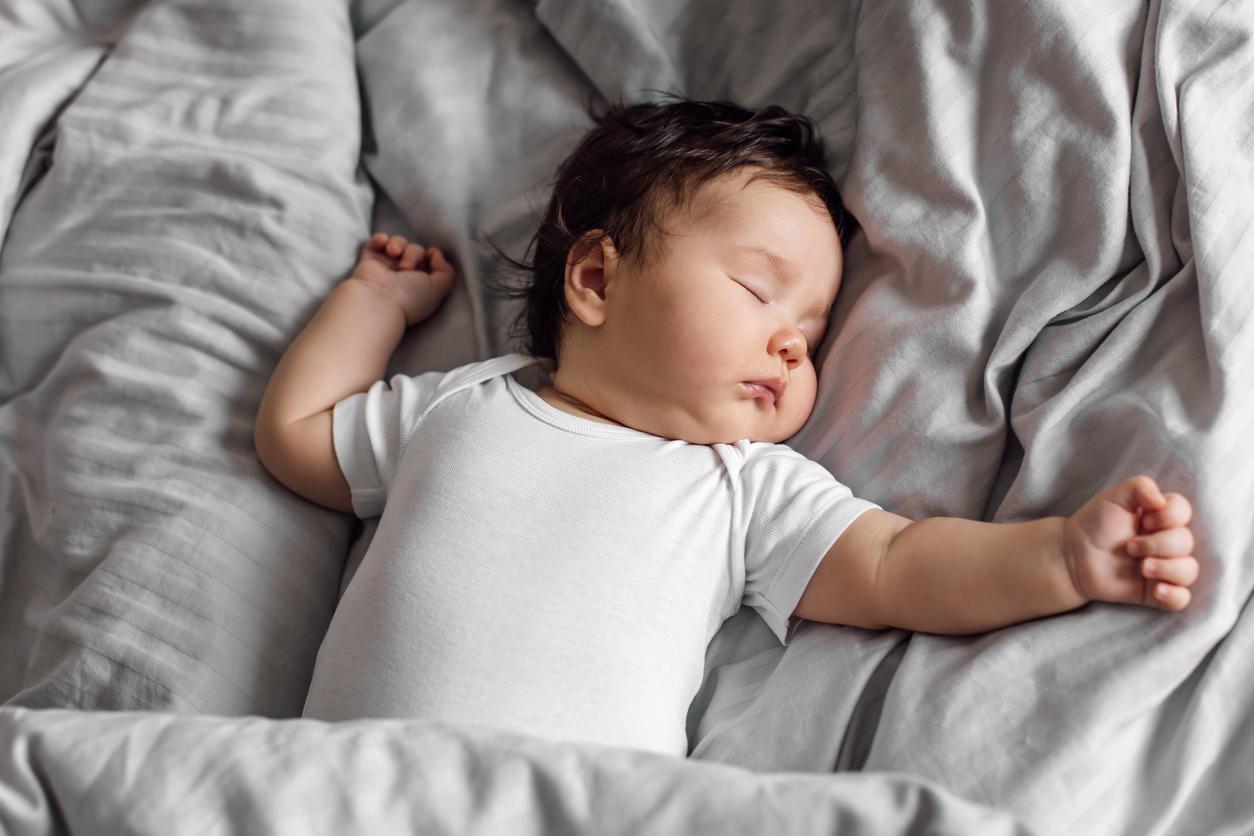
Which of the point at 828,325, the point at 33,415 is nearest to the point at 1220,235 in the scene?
the point at 828,325

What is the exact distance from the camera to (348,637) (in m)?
1.06

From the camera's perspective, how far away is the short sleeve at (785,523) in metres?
1.06

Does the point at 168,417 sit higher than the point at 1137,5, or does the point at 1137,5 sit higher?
the point at 1137,5

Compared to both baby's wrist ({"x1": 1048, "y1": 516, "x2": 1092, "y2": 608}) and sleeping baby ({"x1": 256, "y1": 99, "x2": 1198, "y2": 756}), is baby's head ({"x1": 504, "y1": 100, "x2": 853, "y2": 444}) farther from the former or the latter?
baby's wrist ({"x1": 1048, "y1": 516, "x2": 1092, "y2": 608})

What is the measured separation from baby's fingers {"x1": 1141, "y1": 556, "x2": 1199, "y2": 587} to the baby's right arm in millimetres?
770

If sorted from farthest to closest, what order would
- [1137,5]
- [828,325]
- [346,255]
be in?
[346,255]
[828,325]
[1137,5]

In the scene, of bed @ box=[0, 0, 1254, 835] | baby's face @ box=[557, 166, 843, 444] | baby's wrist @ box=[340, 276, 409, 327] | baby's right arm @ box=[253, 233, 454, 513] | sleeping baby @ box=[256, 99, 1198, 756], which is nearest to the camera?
bed @ box=[0, 0, 1254, 835]

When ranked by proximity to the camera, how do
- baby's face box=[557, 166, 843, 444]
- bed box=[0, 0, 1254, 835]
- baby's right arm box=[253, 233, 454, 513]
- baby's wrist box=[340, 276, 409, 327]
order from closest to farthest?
bed box=[0, 0, 1254, 835], baby's face box=[557, 166, 843, 444], baby's right arm box=[253, 233, 454, 513], baby's wrist box=[340, 276, 409, 327]

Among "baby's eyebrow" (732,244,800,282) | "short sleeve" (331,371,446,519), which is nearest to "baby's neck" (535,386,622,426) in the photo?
"short sleeve" (331,371,446,519)

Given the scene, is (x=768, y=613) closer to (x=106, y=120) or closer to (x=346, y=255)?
(x=346, y=255)

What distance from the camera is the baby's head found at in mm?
1120

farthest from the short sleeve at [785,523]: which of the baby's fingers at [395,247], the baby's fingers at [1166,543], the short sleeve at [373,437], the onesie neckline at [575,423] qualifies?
the baby's fingers at [395,247]

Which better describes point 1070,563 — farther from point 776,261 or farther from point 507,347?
point 507,347

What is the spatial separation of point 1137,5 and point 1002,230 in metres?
0.24
